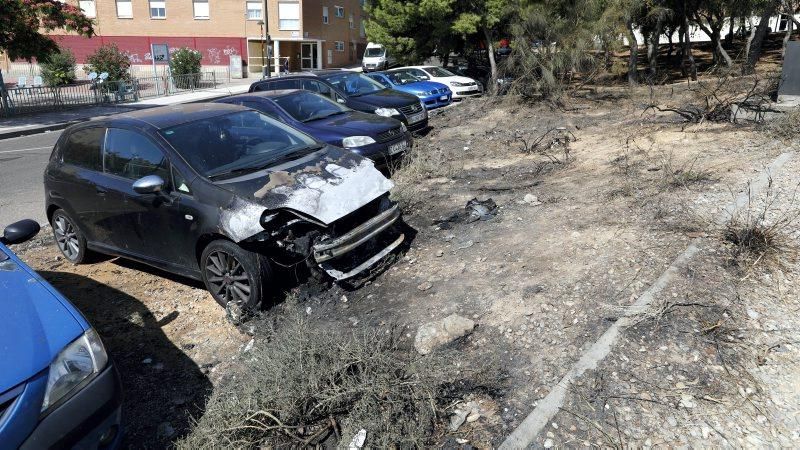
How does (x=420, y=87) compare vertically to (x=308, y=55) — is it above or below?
below

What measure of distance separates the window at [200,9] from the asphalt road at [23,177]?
30.8m

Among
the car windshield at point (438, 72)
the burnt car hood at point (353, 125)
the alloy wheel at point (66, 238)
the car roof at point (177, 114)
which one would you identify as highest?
the car windshield at point (438, 72)

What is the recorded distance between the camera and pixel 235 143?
518 centimetres

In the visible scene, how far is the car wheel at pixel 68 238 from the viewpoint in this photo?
591 centimetres

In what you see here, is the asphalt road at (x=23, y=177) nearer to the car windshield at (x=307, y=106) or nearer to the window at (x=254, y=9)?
the car windshield at (x=307, y=106)

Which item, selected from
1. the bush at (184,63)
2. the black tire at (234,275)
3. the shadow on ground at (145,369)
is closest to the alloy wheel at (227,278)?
the black tire at (234,275)

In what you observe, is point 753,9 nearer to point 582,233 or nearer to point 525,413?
point 582,233

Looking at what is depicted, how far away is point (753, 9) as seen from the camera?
16047mm

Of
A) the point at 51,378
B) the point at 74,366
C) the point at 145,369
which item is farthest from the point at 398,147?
the point at 51,378

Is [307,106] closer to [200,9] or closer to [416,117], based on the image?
[416,117]

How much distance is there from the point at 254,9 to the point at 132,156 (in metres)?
42.1

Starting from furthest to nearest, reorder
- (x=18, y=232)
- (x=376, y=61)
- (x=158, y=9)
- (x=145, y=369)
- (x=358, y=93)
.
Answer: (x=158, y=9), (x=376, y=61), (x=358, y=93), (x=145, y=369), (x=18, y=232)

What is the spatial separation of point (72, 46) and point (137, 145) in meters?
48.0

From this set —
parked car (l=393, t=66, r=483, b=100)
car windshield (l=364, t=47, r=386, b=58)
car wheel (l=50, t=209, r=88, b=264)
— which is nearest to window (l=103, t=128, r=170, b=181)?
car wheel (l=50, t=209, r=88, b=264)
